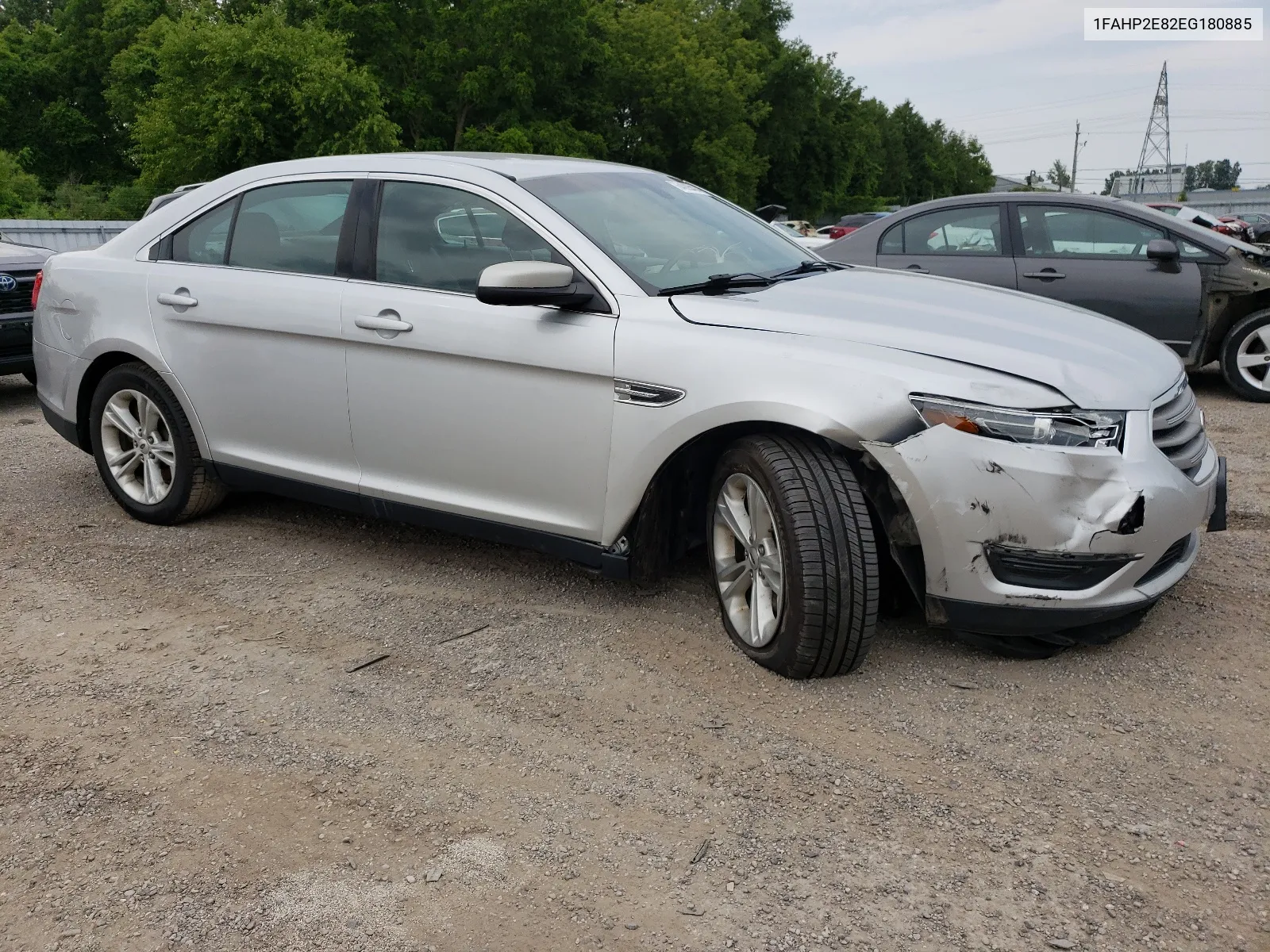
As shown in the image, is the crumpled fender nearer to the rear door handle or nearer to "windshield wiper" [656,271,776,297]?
"windshield wiper" [656,271,776,297]

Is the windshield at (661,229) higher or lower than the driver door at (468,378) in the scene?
higher

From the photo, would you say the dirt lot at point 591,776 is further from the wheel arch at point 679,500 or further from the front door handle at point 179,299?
the front door handle at point 179,299

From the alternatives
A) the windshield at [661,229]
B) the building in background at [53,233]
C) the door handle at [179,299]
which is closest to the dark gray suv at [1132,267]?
the windshield at [661,229]

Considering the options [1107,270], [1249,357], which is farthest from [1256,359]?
[1107,270]

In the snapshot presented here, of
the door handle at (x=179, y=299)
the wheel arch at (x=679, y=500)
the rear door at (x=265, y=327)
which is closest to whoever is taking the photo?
the wheel arch at (x=679, y=500)

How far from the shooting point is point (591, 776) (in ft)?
10.4

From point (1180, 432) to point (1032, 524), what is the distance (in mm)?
747

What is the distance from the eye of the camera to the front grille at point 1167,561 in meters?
3.53

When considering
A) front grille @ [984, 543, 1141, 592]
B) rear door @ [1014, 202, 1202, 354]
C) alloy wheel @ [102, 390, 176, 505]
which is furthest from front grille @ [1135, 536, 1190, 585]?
rear door @ [1014, 202, 1202, 354]

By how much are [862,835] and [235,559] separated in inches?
124

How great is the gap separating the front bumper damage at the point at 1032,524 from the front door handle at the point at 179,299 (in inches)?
A: 119

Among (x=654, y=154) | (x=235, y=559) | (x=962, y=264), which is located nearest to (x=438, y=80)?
(x=654, y=154)

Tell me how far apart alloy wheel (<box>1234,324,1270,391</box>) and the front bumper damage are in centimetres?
533

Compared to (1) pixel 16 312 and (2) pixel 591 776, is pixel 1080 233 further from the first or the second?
(1) pixel 16 312
